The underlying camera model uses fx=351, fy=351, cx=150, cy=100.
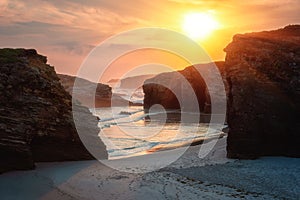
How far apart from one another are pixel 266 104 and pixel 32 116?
12.2 metres

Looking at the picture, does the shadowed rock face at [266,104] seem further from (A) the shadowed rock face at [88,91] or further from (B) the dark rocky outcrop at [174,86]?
(A) the shadowed rock face at [88,91]

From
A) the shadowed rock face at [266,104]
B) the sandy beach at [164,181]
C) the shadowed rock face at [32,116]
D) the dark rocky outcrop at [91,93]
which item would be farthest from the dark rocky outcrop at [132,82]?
the sandy beach at [164,181]

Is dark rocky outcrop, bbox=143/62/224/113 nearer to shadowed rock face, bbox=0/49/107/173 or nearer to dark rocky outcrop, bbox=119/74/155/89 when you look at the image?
shadowed rock face, bbox=0/49/107/173

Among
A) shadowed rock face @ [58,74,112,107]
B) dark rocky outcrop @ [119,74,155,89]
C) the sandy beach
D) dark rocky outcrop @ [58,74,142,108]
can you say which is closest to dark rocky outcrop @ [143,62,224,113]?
dark rocky outcrop @ [58,74,142,108]

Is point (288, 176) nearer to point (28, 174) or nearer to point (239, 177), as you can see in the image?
point (239, 177)

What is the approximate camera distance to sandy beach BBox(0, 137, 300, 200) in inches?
497

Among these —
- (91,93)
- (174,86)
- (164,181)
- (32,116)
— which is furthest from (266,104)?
(91,93)

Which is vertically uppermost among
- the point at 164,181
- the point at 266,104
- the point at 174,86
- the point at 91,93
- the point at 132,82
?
the point at 132,82

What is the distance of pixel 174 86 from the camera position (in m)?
72.2

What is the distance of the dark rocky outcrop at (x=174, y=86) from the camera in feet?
224

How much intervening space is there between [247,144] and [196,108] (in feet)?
156

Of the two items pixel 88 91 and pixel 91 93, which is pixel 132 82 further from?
pixel 91 93

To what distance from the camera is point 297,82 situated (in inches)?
746

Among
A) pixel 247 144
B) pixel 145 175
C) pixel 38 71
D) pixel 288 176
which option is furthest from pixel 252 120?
pixel 38 71
